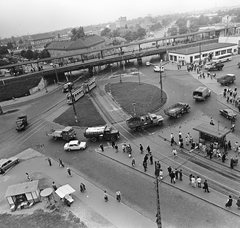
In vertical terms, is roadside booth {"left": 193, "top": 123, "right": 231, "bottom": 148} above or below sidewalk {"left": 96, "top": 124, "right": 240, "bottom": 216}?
above

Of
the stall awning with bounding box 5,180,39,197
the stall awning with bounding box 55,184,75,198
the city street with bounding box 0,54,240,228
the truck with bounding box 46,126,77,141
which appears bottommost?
the city street with bounding box 0,54,240,228

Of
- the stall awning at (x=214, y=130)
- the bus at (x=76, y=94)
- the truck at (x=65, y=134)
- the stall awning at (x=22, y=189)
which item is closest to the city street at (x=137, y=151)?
the truck at (x=65, y=134)

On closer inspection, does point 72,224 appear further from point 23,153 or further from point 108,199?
point 23,153

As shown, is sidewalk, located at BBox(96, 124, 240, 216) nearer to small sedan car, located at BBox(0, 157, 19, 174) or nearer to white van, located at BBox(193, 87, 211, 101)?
white van, located at BBox(193, 87, 211, 101)

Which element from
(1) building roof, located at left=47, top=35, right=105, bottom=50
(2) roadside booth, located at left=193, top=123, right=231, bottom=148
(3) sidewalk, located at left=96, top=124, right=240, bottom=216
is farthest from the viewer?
(1) building roof, located at left=47, top=35, right=105, bottom=50

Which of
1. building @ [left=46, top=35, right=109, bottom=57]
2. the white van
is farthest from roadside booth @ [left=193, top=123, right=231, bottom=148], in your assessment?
building @ [left=46, top=35, right=109, bottom=57]

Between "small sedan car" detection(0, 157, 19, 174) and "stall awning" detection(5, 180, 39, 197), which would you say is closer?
"stall awning" detection(5, 180, 39, 197)

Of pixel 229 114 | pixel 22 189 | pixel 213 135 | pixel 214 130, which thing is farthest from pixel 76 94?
pixel 213 135
